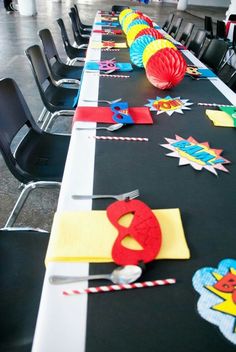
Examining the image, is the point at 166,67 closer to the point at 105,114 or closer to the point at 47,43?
the point at 105,114

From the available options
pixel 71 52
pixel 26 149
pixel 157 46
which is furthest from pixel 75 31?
pixel 26 149

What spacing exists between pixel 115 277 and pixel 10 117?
0.79 meters

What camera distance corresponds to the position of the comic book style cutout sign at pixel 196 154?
0.78m

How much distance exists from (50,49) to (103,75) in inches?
28.9

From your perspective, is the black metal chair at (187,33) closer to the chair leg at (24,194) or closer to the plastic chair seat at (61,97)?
the plastic chair seat at (61,97)

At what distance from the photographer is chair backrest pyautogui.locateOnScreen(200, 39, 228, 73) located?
85.1 inches

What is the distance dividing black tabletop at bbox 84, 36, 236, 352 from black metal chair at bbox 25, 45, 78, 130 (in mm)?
413

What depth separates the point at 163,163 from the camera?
0.79m

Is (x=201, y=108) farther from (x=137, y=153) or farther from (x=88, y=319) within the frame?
(x=88, y=319)

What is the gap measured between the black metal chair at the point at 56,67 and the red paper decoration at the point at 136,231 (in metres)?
1.53

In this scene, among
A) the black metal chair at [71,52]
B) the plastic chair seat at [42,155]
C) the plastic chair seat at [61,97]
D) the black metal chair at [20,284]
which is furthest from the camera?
the black metal chair at [71,52]

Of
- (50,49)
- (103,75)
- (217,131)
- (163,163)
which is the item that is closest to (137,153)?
(163,163)

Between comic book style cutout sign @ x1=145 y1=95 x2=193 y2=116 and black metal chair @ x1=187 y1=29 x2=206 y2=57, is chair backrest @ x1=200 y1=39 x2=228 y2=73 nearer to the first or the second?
black metal chair @ x1=187 y1=29 x2=206 y2=57

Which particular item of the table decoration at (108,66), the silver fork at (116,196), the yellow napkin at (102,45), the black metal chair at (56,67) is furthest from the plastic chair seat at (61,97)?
the silver fork at (116,196)
